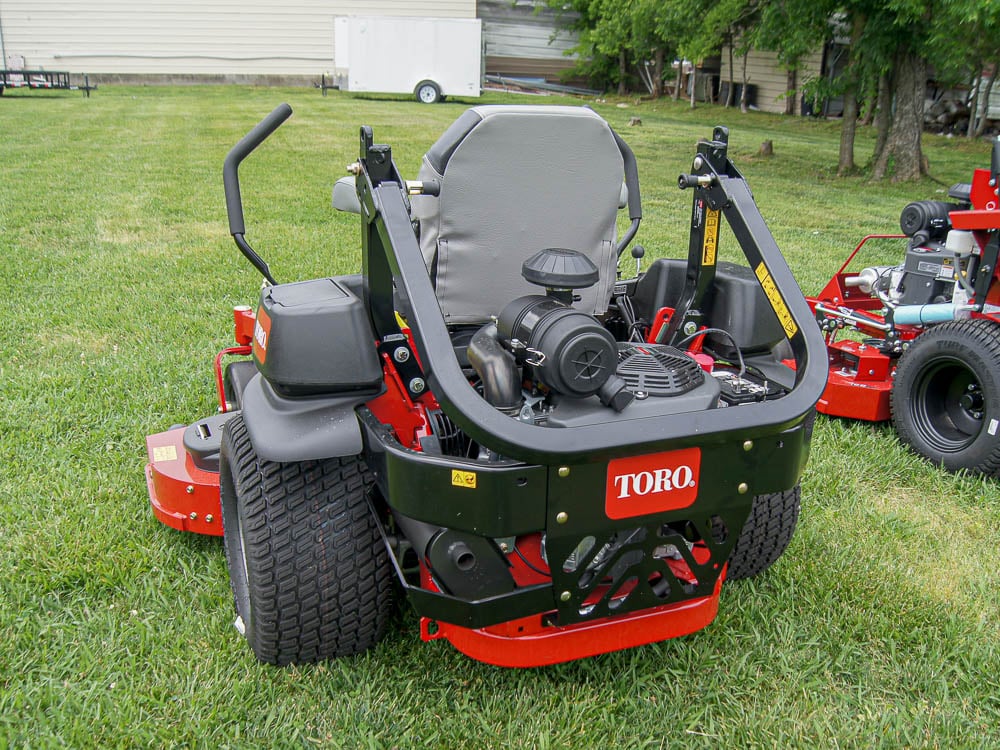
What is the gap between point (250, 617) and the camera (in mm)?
2430

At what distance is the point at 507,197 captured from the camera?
8.10 feet

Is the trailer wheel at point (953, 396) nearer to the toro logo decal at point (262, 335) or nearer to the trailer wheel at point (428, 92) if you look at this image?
the toro logo decal at point (262, 335)

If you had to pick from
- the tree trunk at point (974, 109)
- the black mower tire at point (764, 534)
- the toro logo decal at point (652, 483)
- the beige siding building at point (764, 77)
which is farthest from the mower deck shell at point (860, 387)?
the beige siding building at point (764, 77)

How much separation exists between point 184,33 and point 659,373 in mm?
28660

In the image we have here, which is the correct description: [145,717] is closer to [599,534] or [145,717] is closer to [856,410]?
[599,534]

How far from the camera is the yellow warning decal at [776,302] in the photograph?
7.66ft

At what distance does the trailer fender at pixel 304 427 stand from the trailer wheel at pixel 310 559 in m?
0.15

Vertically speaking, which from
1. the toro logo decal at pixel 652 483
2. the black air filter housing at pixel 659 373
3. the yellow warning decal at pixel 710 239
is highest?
the yellow warning decal at pixel 710 239

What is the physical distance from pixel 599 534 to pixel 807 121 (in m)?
23.6

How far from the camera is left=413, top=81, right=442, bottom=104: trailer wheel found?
80.4 feet

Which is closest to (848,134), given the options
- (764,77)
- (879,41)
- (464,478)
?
(879,41)

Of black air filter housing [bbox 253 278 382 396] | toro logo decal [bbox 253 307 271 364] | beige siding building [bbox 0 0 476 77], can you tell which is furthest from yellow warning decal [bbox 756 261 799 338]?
beige siding building [bbox 0 0 476 77]

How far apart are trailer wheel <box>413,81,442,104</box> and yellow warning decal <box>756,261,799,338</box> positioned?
76.4 feet

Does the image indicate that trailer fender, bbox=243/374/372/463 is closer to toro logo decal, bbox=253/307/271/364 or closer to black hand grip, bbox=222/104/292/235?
toro logo decal, bbox=253/307/271/364
